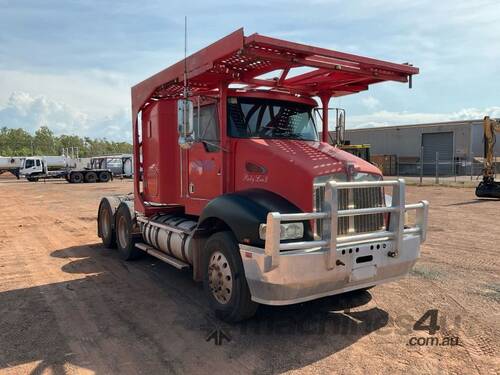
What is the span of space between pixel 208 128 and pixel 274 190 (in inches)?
60.2

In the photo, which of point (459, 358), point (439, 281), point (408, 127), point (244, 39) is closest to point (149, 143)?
point (244, 39)

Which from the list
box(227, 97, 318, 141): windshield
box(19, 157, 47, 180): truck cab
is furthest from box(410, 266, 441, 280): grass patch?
box(19, 157, 47, 180): truck cab

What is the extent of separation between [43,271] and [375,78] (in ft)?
19.7

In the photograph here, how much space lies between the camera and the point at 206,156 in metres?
6.04

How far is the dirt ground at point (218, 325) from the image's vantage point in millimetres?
3965

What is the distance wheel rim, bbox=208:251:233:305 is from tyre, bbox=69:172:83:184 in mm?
39037

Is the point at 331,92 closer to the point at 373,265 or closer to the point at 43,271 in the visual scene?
the point at 373,265

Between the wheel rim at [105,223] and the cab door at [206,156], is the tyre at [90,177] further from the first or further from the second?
the cab door at [206,156]

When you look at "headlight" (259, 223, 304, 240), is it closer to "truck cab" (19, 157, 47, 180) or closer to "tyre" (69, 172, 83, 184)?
"tyre" (69, 172, 83, 184)

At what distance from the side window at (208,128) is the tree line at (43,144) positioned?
9430 cm

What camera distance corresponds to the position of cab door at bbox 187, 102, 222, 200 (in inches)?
225

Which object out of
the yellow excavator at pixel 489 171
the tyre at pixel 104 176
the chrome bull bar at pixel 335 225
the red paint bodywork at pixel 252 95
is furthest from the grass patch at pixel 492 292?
the tyre at pixel 104 176

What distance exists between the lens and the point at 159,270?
731cm

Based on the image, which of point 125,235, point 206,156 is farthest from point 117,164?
point 206,156
